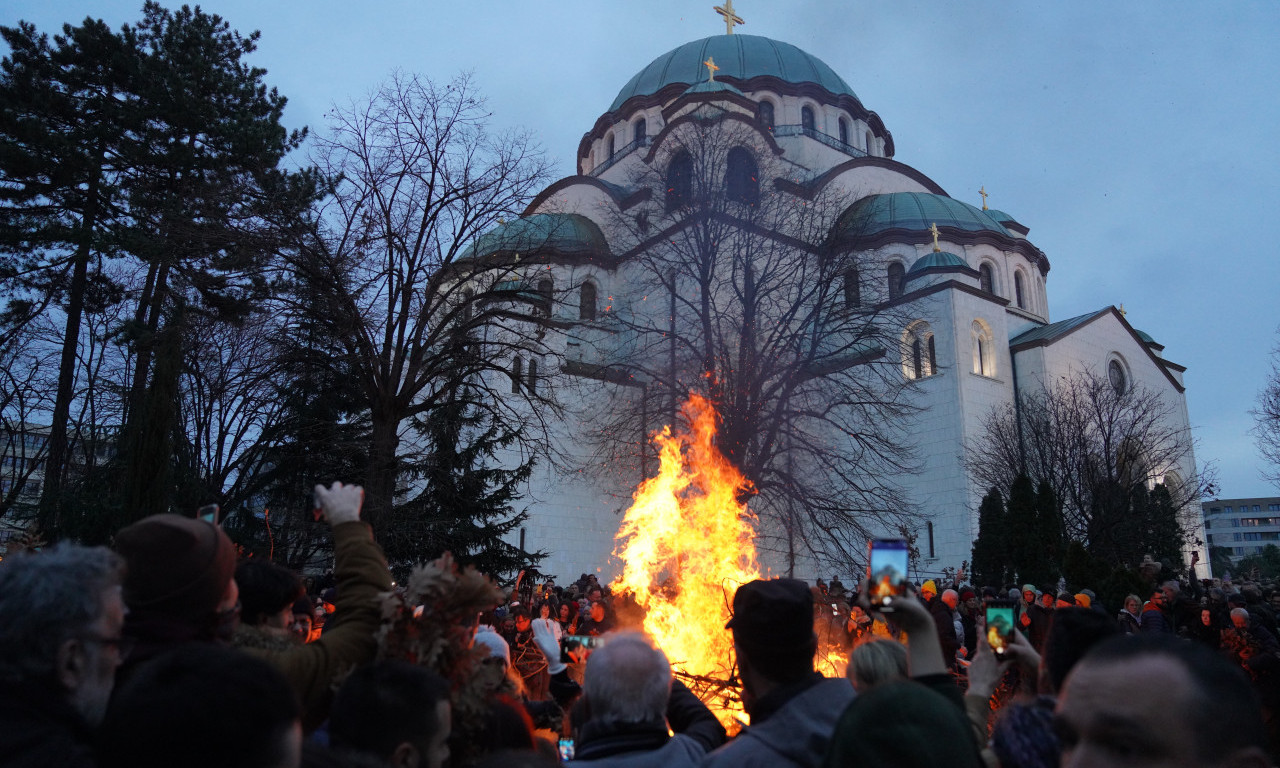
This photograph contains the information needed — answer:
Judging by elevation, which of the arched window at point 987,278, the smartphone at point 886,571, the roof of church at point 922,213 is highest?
the roof of church at point 922,213

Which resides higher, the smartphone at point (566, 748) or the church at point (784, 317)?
the church at point (784, 317)

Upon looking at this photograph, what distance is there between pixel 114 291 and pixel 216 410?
479cm

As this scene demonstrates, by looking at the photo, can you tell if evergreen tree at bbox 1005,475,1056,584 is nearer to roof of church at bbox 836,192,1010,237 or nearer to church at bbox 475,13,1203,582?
church at bbox 475,13,1203,582

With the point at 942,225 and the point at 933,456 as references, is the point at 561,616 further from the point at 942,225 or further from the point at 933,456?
the point at 942,225

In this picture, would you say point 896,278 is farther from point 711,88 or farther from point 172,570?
point 172,570

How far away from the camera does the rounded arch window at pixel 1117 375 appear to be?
36.2 metres

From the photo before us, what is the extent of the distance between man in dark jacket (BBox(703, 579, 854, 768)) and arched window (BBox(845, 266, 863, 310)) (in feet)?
56.7

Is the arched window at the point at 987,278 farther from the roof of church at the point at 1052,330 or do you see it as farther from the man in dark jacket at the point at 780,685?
the man in dark jacket at the point at 780,685

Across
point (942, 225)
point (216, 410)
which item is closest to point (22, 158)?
point (216, 410)

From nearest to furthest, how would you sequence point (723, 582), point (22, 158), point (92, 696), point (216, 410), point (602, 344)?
point (92, 696)
point (723, 582)
point (22, 158)
point (216, 410)
point (602, 344)

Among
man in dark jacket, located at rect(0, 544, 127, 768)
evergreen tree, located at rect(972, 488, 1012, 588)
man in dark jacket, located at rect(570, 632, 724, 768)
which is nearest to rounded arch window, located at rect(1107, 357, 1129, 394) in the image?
evergreen tree, located at rect(972, 488, 1012, 588)

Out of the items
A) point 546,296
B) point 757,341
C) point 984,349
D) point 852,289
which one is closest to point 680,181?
point 757,341

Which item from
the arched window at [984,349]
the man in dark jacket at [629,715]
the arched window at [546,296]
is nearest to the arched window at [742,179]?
the arched window at [546,296]

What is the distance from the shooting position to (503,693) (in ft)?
10.6
